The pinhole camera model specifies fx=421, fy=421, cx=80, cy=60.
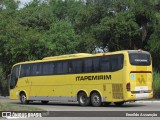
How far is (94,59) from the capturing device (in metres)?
26.1

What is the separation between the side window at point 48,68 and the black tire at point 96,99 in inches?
163

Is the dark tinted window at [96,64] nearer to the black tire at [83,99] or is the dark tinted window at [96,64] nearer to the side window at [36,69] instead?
the black tire at [83,99]

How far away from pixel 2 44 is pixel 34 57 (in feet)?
12.6

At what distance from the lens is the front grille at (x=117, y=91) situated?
24469 mm

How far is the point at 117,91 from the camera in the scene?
24.7 m

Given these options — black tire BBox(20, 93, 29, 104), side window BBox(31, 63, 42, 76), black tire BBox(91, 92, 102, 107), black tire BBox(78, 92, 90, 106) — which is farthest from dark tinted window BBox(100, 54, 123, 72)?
black tire BBox(20, 93, 29, 104)

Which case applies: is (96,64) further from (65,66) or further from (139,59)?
(65,66)

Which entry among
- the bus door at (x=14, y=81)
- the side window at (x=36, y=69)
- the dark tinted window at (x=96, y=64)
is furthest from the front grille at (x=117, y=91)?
the bus door at (x=14, y=81)

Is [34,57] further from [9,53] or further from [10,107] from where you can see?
[10,107]

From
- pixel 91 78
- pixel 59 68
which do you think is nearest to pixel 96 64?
pixel 91 78

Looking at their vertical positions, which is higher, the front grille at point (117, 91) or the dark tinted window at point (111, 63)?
the dark tinted window at point (111, 63)

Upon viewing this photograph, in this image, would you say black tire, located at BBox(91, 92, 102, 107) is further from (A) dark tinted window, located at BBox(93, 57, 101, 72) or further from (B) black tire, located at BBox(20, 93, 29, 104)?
(B) black tire, located at BBox(20, 93, 29, 104)

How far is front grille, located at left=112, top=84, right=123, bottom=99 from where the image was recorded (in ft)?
80.3

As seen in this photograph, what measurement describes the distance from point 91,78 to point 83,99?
1609 mm
